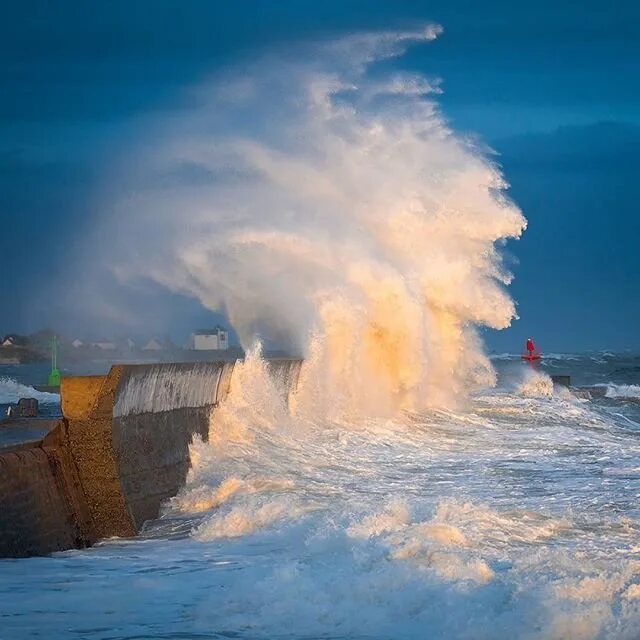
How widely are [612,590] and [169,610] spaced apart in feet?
7.17

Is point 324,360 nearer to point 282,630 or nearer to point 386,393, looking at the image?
point 386,393

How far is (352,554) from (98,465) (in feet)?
8.53

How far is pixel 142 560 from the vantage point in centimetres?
687

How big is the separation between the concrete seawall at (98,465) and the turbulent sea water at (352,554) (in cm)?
24

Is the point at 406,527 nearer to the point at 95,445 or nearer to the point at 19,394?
the point at 95,445

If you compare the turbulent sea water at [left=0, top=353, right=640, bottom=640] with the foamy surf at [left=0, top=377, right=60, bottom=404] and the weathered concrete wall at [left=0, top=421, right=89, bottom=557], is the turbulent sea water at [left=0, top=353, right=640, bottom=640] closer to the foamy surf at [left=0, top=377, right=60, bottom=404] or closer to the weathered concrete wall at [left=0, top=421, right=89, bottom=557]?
the weathered concrete wall at [left=0, top=421, right=89, bottom=557]

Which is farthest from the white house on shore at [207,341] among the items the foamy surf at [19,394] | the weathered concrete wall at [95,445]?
the weathered concrete wall at [95,445]

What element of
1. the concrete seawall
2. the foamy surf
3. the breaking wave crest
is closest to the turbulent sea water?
the breaking wave crest

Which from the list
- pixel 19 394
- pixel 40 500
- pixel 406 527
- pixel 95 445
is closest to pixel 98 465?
pixel 95 445

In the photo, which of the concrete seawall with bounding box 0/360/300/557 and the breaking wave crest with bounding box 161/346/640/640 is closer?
the breaking wave crest with bounding box 161/346/640/640

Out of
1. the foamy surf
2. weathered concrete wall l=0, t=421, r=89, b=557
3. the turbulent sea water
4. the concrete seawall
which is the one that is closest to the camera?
the turbulent sea water

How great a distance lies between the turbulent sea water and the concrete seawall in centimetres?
24

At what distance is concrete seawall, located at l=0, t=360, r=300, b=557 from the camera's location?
7.30 metres

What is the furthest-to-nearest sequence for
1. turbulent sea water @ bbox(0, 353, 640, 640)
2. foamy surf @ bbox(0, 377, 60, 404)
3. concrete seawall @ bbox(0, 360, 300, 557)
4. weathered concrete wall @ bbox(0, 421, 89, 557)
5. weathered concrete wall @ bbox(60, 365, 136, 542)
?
foamy surf @ bbox(0, 377, 60, 404) < weathered concrete wall @ bbox(60, 365, 136, 542) < concrete seawall @ bbox(0, 360, 300, 557) < weathered concrete wall @ bbox(0, 421, 89, 557) < turbulent sea water @ bbox(0, 353, 640, 640)
